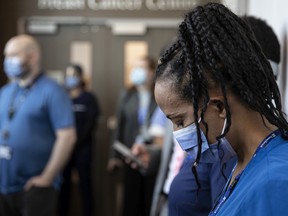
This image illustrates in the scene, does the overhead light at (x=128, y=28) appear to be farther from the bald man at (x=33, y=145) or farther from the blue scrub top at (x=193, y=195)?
the blue scrub top at (x=193, y=195)

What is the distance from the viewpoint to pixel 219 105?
1.00 metres

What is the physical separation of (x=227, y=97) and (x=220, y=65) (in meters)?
0.07

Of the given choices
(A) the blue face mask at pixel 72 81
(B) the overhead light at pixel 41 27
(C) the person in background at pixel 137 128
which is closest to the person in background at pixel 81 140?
(A) the blue face mask at pixel 72 81

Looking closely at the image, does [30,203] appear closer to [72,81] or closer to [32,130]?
[32,130]

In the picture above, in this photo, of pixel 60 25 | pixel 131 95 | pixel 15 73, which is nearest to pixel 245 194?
pixel 15 73

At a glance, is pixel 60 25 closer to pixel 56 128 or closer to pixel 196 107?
pixel 56 128

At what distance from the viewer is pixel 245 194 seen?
3.05 ft

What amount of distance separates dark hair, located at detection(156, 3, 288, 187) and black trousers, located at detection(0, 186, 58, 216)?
1.83 m

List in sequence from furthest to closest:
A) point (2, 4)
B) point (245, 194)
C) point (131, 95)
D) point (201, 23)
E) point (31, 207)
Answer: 1. point (2, 4)
2. point (131, 95)
3. point (31, 207)
4. point (201, 23)
5. point (245, 194)

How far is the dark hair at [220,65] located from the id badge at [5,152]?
5.97ft

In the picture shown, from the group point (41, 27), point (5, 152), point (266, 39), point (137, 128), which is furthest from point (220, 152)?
point (41, 27)

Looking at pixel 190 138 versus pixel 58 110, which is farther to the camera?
pixel 58 110

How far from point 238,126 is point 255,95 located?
74 millimetres

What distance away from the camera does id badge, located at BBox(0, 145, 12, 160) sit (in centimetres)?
270
